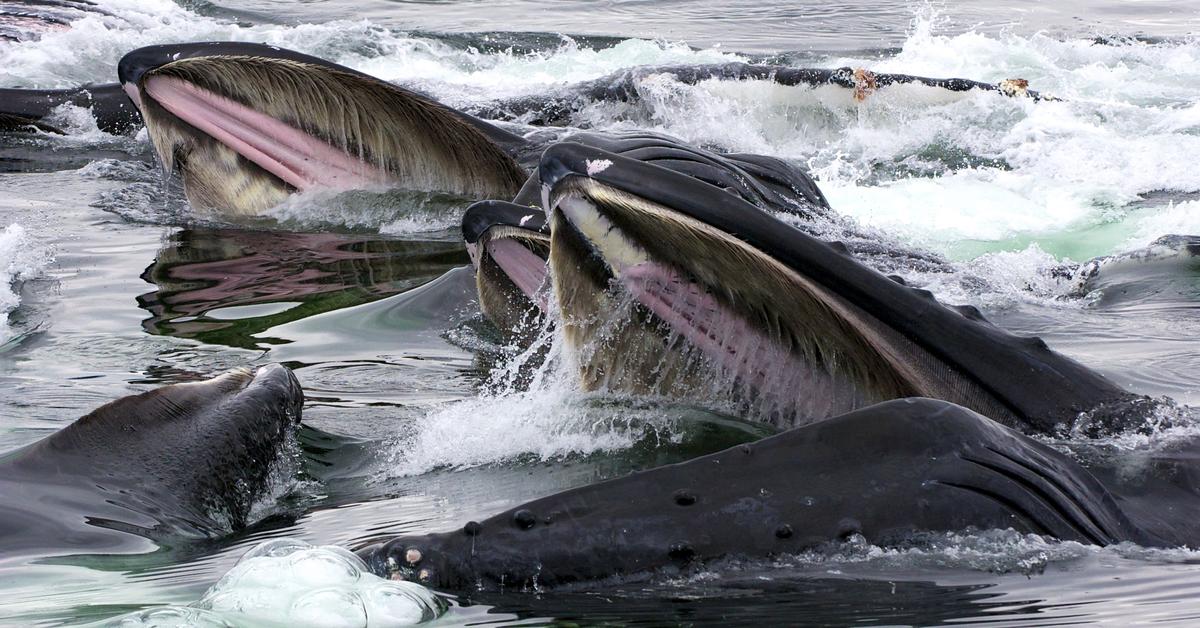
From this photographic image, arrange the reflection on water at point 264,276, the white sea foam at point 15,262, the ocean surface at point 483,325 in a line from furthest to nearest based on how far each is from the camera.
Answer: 1. the white sea foam at point 15,262
2. the reflection on water at point 264,276
3. the ocean surface at point 483,325

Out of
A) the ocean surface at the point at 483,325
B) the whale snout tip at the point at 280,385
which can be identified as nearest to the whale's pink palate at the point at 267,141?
the ocean surface at the point at 483,325

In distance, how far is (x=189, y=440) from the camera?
14.6ft

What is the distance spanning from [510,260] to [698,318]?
1703 mm

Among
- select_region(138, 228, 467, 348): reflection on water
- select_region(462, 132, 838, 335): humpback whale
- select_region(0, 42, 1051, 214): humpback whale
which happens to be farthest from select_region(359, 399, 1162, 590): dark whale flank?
select_region(0, 42, 1051, 214): humpback whale

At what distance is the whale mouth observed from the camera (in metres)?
4.20

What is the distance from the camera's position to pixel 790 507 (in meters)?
3.41

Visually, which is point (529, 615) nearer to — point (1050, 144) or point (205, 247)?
point (205, 247)

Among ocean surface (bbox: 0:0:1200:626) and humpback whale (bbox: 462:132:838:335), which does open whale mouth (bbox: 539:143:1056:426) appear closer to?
ocean surface (bbox: 0:0:1200:626)

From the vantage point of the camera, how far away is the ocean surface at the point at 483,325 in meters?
3.19

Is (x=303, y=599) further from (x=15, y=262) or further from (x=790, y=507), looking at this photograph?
(x=15, y=262)

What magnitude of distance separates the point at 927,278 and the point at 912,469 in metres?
3.58

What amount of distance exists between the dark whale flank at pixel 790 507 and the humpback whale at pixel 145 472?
925 mm

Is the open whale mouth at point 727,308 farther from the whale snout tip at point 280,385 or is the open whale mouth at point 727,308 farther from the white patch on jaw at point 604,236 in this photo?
the whale snout tip at point 280,385

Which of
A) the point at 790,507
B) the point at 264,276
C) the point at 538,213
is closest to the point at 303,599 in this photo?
the point at 790,507
